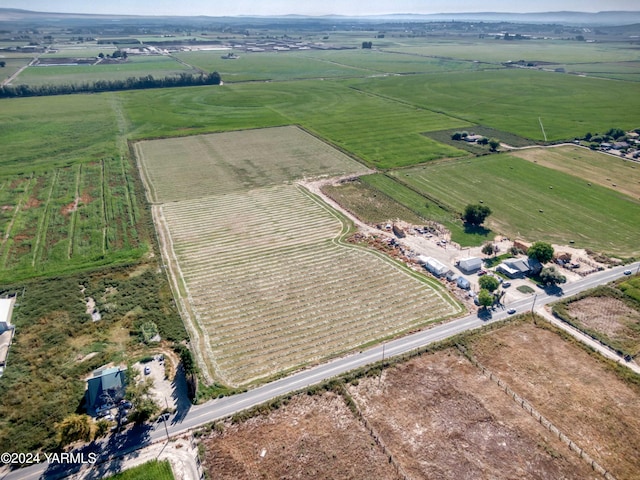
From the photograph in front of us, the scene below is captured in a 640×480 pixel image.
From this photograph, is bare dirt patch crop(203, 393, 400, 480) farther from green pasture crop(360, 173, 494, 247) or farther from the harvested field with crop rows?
green pasture crop(360, 173, 494, 247)

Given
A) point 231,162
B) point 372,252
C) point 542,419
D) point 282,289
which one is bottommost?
point 542,419

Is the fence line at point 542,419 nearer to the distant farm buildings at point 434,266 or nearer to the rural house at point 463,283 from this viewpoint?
the rural house at point 463,283

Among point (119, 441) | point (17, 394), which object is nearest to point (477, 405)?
point (119, 441)

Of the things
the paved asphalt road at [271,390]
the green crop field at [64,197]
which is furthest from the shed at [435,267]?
the green crop field at [64,197]

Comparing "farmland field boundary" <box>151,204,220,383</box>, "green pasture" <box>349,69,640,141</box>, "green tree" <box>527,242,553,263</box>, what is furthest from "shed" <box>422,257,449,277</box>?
"green pasture" <box>349,69,640,141</box>

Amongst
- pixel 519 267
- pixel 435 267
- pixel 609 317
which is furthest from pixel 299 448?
pixel 609 317

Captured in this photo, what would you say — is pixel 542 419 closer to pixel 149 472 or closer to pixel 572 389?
pixel 572 389

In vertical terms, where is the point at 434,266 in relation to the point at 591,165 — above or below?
below
